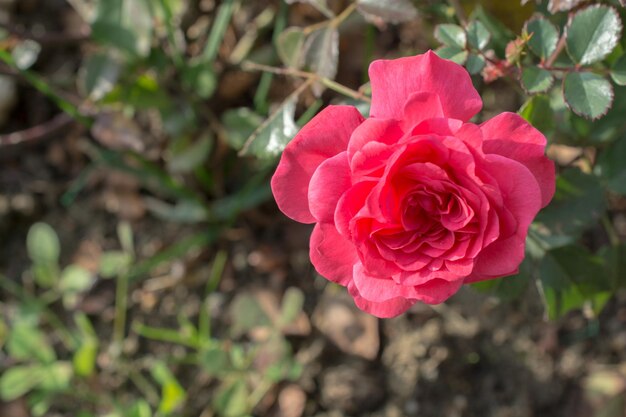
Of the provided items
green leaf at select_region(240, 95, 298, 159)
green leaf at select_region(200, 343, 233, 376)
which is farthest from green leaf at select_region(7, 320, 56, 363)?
green leaf at select_region(240, 95, 298, 159)

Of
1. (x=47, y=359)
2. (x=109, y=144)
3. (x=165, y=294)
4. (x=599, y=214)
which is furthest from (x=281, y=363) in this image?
(x=599, y=214)

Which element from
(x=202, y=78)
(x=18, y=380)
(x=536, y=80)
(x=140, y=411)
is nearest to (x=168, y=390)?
(x=140, y=411)

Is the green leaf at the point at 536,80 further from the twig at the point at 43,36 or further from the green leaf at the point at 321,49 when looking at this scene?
the twig at the point at 43,36

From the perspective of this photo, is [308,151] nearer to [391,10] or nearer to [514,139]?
[514,139]

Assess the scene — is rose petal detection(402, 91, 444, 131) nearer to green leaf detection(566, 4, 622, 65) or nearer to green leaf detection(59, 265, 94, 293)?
green leaf detection(566, 4, 622, 65)

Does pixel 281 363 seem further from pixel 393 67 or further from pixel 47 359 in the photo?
pixel 393 67

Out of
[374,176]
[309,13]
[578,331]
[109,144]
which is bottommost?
[578,331]
